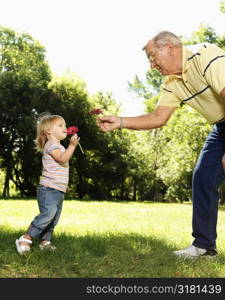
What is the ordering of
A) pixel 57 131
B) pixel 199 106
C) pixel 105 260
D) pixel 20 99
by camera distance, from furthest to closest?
pixel 20 99 → pixel 57 131 → pixel 199 106 → pixel 105 260

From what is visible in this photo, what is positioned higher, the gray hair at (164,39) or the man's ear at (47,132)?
the gray hair at (164,39)

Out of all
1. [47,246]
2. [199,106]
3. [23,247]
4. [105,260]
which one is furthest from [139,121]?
[23,247]

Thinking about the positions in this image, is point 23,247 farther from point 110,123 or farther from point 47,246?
point 110,123

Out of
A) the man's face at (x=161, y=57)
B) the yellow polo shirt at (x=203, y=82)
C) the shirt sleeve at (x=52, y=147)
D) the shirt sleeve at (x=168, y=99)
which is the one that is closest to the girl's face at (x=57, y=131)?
the shirt sleeve at (x=52, y=147)

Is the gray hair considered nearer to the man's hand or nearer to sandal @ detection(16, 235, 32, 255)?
the man's hand

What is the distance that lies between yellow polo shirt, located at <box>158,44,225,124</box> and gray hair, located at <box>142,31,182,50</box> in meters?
0.12

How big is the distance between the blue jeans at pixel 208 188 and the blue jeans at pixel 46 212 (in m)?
1.57

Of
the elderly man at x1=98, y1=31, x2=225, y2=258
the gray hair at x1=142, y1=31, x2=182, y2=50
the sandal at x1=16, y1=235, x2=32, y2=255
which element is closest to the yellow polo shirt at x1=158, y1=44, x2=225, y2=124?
the elderly man at x1=98, y1=31, x2=225, y2=258

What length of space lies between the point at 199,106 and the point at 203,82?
341 millimetres

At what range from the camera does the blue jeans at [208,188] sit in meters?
4.66

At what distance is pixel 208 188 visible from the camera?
15.4 ft

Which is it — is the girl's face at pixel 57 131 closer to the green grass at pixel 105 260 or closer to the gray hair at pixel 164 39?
the green grass at pixel 105 260

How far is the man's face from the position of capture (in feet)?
14.0
